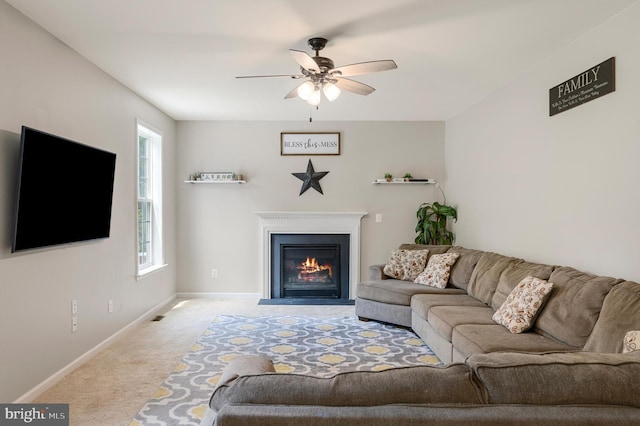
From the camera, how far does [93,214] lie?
11.3 feet

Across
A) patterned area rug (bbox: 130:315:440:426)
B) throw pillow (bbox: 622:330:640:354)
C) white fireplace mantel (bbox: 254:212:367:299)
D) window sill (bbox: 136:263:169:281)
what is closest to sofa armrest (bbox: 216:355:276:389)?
patterned area rug (bbox: 130:315:440:426)

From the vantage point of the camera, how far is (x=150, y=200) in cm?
519

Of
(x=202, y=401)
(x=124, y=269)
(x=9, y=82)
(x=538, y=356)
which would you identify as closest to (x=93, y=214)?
(x=124, y=269)

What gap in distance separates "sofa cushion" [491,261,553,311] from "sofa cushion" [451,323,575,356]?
403 millimetres

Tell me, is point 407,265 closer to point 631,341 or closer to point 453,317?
point 453,317

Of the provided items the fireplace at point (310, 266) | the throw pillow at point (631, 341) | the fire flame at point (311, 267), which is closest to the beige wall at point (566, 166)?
the throw pillow at point (631, 341)

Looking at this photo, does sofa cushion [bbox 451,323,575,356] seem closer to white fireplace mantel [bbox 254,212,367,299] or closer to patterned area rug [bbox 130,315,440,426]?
patterned area rug [bbox 130,315,440,426]

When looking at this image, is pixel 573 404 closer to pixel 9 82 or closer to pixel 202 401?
pixel 202 401

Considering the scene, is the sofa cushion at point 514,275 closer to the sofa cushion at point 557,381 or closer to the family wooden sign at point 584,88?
the family wooden sign at point 584,88

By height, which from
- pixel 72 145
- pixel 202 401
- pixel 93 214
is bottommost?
pixel 202 401

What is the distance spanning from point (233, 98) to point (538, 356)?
162 inches

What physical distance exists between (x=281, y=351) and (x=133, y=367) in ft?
4.03

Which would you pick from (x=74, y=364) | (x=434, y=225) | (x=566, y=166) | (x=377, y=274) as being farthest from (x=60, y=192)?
(x=434, y=225)

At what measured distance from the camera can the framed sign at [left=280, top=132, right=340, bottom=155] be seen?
5.90m
